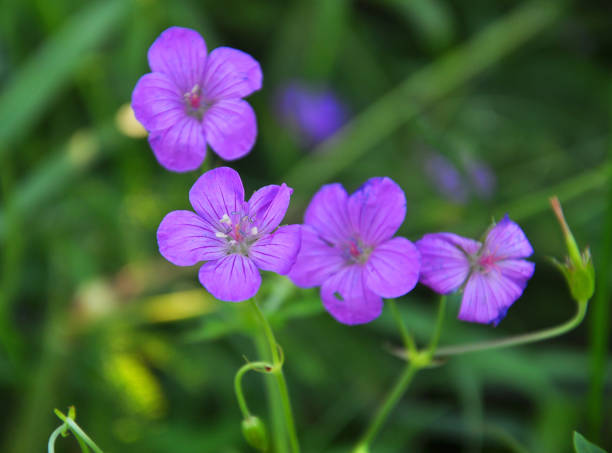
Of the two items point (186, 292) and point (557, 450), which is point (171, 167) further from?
point (557, 450)

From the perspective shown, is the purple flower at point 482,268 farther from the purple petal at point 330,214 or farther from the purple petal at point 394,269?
the purple petal at point 330,214

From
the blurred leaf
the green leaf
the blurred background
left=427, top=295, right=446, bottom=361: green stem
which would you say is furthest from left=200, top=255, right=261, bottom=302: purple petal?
the blurred leaf

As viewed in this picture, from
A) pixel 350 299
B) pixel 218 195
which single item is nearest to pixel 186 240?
pixel 218 195

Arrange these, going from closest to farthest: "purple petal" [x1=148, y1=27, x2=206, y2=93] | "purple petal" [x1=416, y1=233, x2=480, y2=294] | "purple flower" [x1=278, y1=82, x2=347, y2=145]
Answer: "purple petal" [x1=416, y1=233, x2=480, y2=294] → "purple petal" [x1=148, y1=27, x2=206, y2=93] → "purple flower" [x1=278, y1=82, x2=347, y2=145]

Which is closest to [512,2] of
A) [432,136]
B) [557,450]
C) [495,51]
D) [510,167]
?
[495,51]

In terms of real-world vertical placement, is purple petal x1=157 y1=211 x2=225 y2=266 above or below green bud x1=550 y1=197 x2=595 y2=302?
below

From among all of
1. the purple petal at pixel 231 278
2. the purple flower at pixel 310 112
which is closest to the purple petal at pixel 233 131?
the purple petal at pixel 231 278

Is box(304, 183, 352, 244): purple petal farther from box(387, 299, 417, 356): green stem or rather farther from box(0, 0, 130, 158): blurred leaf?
box(0, 0, 130, 158): blurred leaf

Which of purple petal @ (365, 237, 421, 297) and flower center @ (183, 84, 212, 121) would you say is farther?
flower center @ (183, 84, 212, 121)
